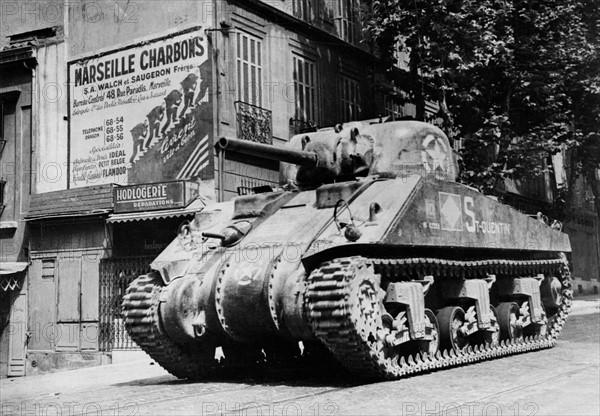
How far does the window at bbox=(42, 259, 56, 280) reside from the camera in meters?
20.5

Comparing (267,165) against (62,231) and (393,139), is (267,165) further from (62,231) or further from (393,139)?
(393,139)

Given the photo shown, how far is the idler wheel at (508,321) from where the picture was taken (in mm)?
Answer: 12422

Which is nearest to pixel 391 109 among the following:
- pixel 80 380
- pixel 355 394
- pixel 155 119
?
pixel 155 119

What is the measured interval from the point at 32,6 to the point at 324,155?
45.2ft

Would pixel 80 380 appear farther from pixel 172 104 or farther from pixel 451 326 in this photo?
pixel 172 104

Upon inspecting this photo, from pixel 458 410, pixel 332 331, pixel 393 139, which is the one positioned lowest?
pixel 458 410

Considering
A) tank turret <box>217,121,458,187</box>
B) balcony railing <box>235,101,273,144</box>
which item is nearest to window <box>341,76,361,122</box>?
balcony railing <box>235,101,273,144</box>

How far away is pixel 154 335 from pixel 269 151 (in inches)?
105

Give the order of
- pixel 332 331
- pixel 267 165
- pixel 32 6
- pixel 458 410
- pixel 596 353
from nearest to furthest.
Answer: pixel 458 410
pixel 332 331
pixel 596 353
pixel 267 165
pixel 32 6

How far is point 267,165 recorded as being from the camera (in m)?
20.7

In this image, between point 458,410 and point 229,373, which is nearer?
point 458,410

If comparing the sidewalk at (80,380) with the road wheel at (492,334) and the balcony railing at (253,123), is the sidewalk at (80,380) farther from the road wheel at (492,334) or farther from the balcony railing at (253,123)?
the balcony railing at (253,123)

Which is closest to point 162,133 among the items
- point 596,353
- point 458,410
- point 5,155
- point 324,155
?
point 5,155

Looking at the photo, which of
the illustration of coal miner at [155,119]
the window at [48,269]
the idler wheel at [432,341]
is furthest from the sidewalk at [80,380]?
the illustration of coal miner at [155,119]
